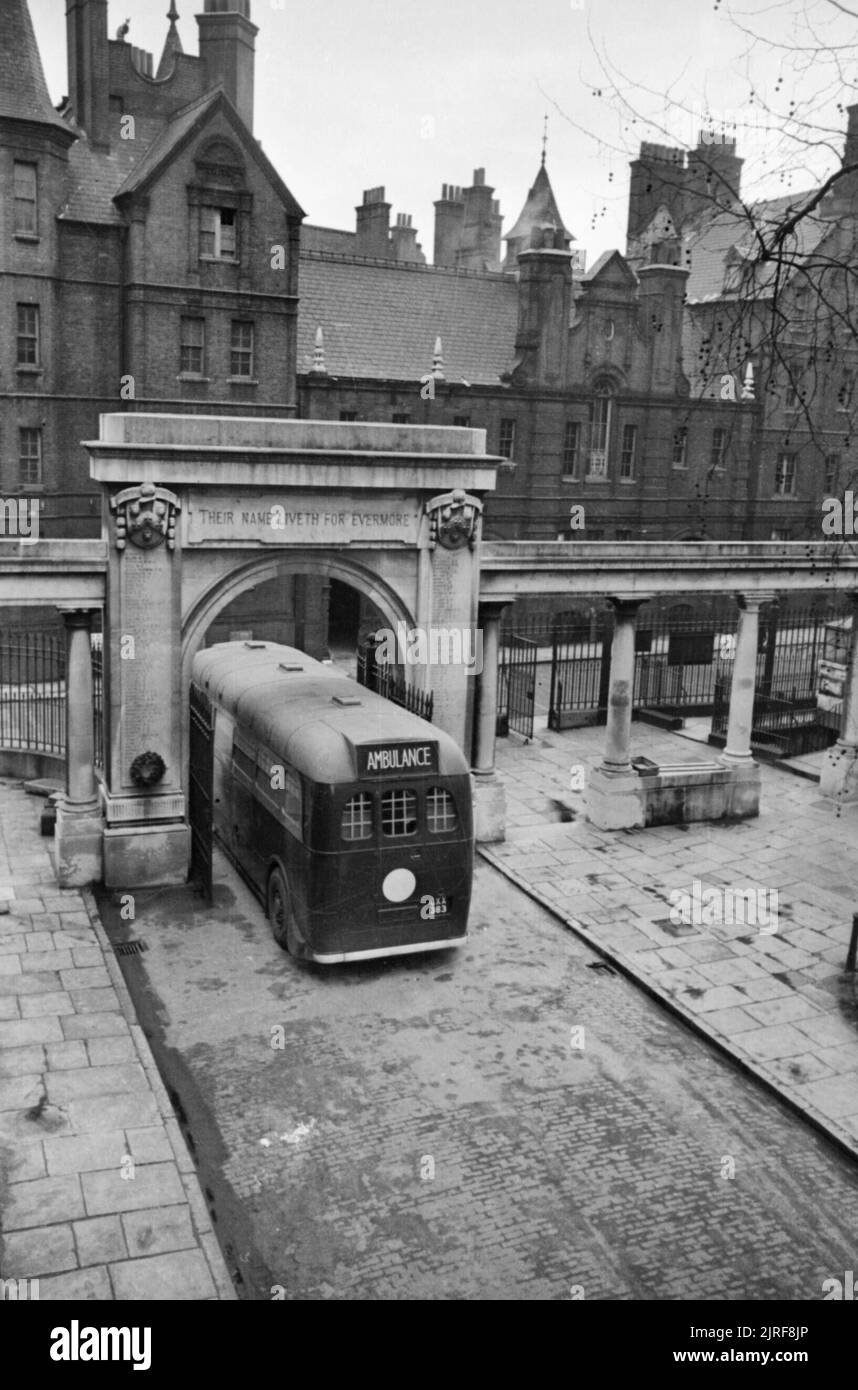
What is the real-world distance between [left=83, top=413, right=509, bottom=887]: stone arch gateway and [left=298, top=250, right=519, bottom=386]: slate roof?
20940mm

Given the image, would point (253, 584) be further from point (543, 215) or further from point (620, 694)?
point (543, 215)

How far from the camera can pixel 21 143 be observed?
33594 millimetres

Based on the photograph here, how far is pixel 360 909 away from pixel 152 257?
26.3 meters

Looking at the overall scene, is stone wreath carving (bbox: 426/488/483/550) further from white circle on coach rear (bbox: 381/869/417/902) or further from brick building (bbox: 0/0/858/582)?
brick building (bbox: 0/0/858/582)

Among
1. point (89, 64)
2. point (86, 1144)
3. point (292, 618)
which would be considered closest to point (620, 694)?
point (86, 1144)

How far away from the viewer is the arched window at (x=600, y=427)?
144 feet

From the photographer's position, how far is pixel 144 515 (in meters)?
17.8

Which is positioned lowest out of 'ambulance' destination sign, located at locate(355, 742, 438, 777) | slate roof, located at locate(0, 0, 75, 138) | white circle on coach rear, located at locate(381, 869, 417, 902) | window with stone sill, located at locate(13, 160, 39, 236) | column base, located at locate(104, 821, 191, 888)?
column base, located at locate(104, 821, 191, 888)

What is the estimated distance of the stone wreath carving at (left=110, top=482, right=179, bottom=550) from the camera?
17.7 meters

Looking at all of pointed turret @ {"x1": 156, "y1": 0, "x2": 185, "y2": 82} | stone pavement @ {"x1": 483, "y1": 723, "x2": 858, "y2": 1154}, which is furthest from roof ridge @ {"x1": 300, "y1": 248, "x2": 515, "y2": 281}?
stone pavement @ {"x1": 483, "y1": 723, "x2": 858, "y2": 1154}

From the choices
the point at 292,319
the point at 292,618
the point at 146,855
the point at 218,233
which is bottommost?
the point at 146,855

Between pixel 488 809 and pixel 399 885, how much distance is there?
19.0ft
